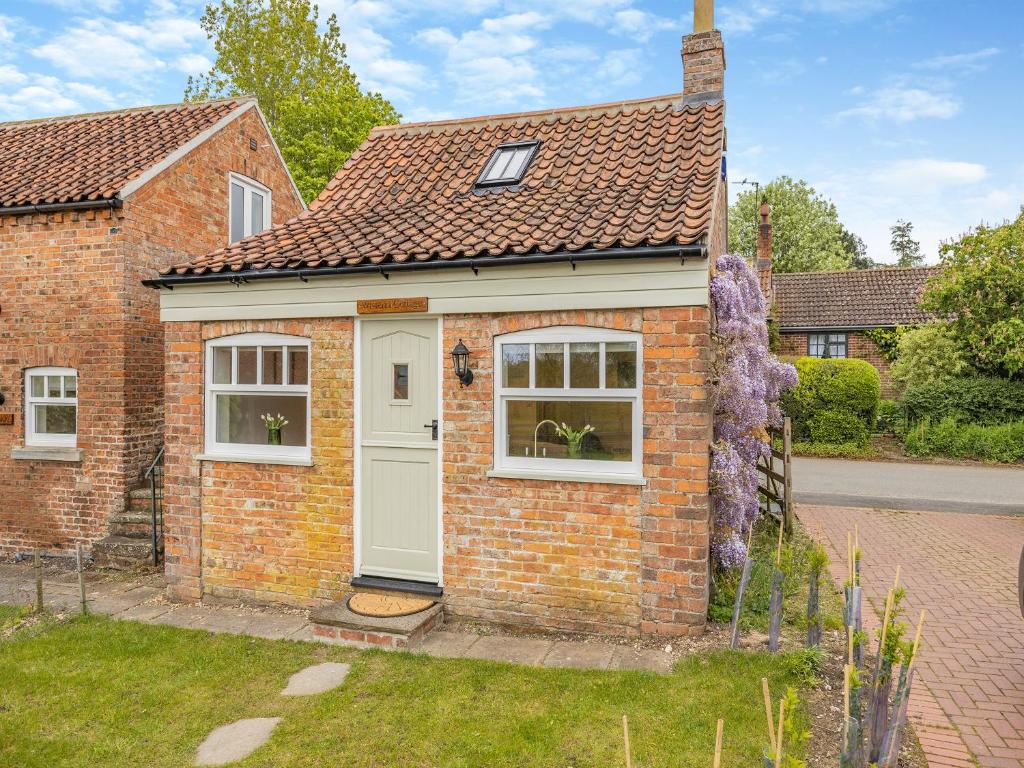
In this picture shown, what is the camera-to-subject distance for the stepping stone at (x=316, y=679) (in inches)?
204

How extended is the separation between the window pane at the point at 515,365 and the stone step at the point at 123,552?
578 cm

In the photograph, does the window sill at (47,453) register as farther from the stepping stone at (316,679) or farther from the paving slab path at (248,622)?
the stepping stone at (316,679)

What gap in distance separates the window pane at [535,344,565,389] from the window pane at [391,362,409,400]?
1.42m

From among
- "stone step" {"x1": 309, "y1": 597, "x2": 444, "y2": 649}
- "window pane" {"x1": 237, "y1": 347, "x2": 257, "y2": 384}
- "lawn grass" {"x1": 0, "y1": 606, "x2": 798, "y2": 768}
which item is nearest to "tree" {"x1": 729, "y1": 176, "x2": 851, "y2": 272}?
"window pane" {"x1": 237, "y1": 347, "x2": 257, "y2": 384}

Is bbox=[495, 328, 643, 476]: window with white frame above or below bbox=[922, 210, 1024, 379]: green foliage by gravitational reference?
below

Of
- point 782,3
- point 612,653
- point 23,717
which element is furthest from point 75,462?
point 782,3

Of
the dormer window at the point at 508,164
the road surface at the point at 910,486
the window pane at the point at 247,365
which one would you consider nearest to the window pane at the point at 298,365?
the window pane at the point at 247,365

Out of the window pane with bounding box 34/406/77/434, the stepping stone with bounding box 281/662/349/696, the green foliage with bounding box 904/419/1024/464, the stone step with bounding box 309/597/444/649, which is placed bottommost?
the stepping stone with bounding box 281/662/349/696

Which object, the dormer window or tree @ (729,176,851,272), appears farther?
tree @ (729,176,851,272)

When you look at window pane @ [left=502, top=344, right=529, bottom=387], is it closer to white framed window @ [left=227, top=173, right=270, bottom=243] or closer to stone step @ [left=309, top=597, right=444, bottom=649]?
stone step @ [left=309, top=597, right=444, bottom=649]

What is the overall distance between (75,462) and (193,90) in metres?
21.2

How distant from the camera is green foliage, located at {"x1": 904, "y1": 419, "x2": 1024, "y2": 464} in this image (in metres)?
17.6

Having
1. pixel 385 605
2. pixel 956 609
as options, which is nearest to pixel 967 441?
pixel 956 609

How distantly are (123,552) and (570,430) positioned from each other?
669 cm
